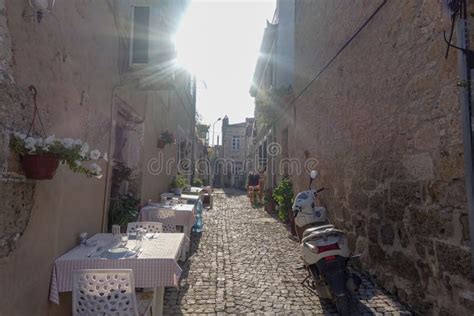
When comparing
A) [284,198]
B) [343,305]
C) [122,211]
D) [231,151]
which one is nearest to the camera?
[343,305]

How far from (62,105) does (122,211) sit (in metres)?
2.07

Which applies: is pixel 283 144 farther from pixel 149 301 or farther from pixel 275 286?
pixel 149 301

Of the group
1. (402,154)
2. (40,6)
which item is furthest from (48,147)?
(402,154)

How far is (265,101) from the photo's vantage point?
1122 centimetres

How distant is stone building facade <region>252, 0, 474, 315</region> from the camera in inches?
104

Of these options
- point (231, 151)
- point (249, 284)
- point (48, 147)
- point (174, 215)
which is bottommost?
point (249, 284)

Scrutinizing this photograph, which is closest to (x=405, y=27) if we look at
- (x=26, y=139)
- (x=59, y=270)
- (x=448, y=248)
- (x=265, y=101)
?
(x=448, y=248)

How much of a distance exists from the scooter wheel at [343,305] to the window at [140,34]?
3777 millimetres

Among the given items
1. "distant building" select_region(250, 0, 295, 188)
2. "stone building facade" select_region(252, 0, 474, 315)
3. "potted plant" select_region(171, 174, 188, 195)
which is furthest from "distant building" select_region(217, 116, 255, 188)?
"stone building facade" select_region(252, 0, 474, 315)

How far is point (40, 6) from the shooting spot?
6.90 feet

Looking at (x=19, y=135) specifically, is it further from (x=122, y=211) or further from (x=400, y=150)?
(x=400, y=150)

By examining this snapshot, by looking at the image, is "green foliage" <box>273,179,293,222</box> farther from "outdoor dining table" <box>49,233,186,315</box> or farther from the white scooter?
"outdoor dining table" <box>49,233,186,315</box>

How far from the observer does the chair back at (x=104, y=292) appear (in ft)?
6.91

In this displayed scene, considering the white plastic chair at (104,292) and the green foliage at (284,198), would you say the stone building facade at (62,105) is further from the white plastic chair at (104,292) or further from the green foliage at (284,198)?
the green foliage at (284,198)
